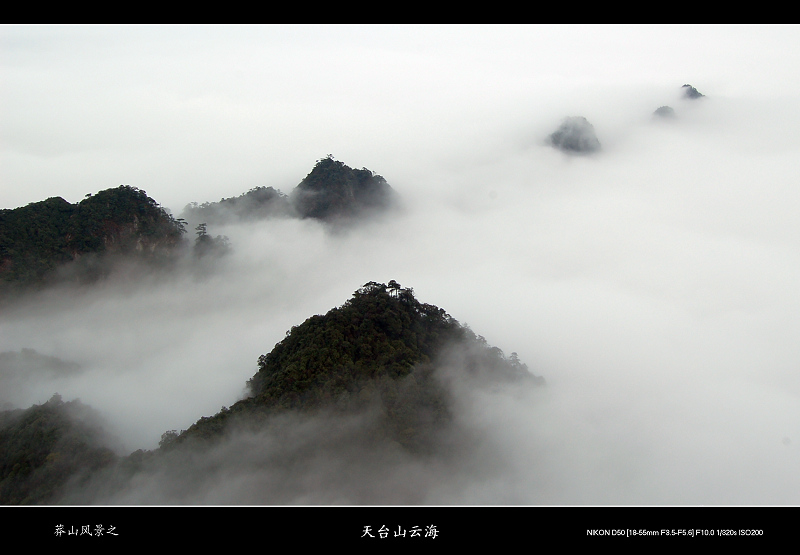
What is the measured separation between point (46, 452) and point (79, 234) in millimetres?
24689

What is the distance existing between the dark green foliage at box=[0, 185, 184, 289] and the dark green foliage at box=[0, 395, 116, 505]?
17292 millimetres

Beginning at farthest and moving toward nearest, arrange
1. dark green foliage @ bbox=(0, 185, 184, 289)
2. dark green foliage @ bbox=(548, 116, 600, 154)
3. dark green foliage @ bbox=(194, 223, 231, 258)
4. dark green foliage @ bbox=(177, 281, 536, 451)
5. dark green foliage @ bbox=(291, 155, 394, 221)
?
dark green foliage @ bbox=(548, 116, 600, 154) → dark green foliage @ bbox=(291, 155, 394, 221) → dark green foliage @ bbox=(194, 223, 231, 258) → dark green foliage @ bbox=(0, 185, 184, 289) → dark green foliage @ bbox=(177, 281, 536, 451)

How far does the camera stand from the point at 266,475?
18125 mm

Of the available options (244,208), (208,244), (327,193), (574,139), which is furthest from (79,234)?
(574,139)

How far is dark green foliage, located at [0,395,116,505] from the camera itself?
17.9 meters

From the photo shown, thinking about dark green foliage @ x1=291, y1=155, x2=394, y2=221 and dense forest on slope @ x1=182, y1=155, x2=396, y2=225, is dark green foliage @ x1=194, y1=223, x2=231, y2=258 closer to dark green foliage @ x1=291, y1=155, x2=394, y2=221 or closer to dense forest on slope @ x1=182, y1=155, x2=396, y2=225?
dense forest on slope @ x1=182, y1=155, x2=396, y2=225

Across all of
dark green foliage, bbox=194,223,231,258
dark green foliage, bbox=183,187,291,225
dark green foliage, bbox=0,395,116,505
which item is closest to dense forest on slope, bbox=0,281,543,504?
dark green foliage, bbox=0,395,116,505

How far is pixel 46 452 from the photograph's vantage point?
63.2 ft

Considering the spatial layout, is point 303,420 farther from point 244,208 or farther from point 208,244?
point 244,208

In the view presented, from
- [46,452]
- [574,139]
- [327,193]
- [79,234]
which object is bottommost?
[574,139]

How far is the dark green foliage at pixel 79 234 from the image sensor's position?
1330 inches

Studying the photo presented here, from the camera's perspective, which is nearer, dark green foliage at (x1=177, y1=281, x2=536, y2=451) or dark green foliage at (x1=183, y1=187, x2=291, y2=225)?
dark green foliage at (x1=177, y1=281, x2=536, y2=451)

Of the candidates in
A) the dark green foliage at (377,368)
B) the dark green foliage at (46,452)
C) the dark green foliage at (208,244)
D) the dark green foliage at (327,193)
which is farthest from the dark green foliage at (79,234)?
the dark green foliage at (377,368)

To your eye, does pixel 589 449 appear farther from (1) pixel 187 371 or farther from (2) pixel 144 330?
(2) pixel 144 330
